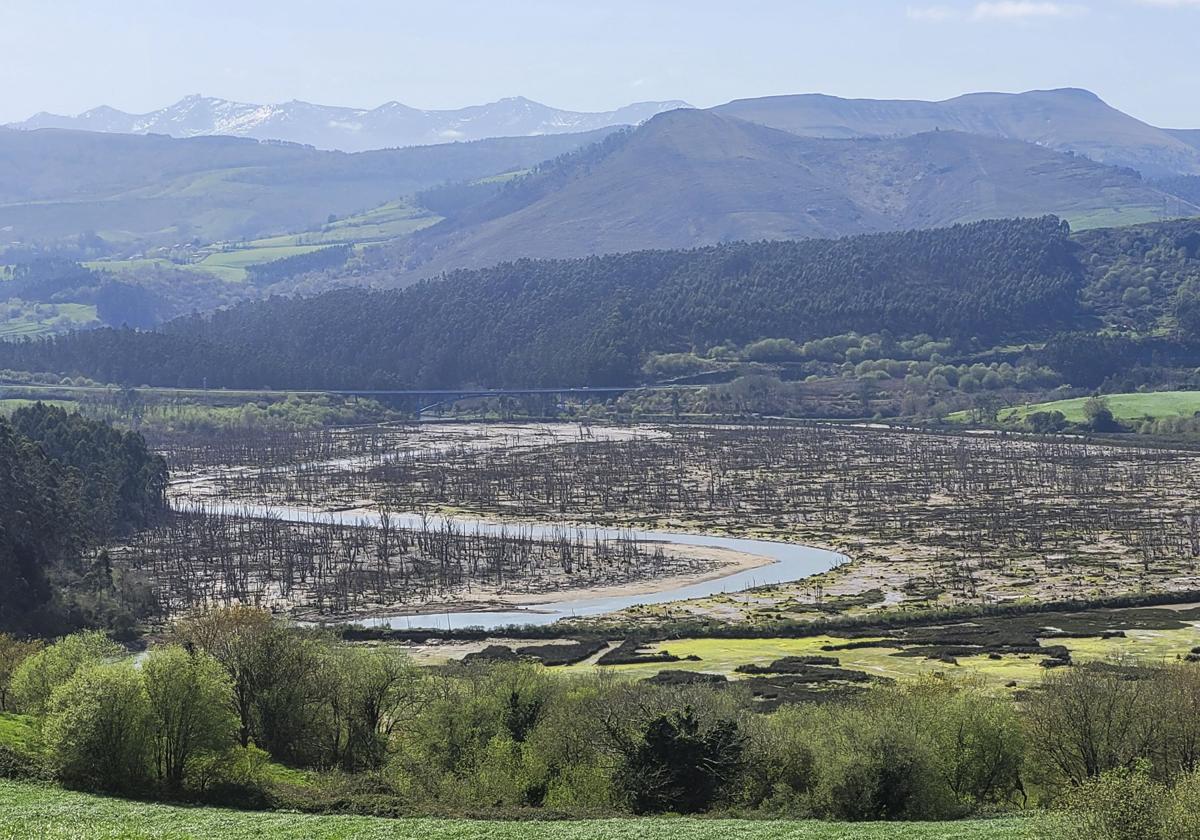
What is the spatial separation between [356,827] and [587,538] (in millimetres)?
97768

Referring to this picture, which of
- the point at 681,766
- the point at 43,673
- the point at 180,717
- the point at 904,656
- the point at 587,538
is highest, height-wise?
Answer: the point at 180,717

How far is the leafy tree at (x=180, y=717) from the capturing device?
49.6m

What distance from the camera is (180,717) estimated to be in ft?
163

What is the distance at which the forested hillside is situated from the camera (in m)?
99.2

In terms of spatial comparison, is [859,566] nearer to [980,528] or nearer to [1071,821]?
[980,528]

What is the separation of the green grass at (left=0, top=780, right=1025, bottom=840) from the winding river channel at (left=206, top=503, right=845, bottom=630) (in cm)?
5808

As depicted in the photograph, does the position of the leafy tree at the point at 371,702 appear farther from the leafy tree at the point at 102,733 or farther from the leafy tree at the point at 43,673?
the leafy tree at the point at 102,733

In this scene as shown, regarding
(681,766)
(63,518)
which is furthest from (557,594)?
(681,766)

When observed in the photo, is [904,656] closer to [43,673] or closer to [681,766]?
[681,766]

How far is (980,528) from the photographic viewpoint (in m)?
142

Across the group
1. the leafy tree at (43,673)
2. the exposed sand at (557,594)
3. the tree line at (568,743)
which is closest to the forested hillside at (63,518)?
the exposed sand at (557,594)

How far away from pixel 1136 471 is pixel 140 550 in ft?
383

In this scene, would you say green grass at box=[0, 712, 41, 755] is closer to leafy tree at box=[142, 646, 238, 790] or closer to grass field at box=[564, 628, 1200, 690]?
leafy tree at box=[142, 646, 238, 790]

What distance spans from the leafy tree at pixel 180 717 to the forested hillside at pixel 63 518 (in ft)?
158
